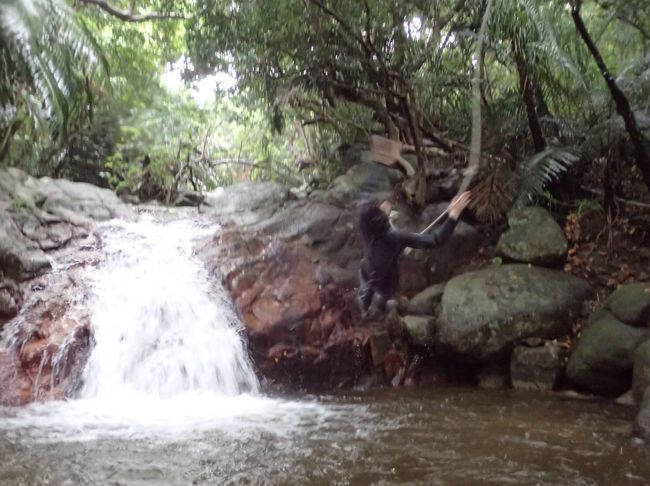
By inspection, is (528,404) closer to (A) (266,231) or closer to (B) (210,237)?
(A) (266,231)

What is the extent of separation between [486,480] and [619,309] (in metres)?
3.61

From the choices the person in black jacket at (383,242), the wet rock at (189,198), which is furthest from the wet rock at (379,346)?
the wet rock at (189,198)

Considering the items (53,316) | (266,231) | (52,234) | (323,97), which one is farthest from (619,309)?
(52,234)

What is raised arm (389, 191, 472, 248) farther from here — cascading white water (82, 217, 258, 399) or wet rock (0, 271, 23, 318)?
wet rock (0, 271, 23, 318)

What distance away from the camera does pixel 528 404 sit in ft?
19.8

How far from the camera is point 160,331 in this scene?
7.40 metres

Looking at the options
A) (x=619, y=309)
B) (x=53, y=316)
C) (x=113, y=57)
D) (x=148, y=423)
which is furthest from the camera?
(x=113, y=57)

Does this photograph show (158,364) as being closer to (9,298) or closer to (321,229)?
(9,298)

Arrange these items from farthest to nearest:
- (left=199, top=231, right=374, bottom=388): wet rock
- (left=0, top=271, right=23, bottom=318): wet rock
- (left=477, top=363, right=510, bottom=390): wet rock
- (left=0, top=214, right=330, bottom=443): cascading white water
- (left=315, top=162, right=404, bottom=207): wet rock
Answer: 1. (left=315, top=162, right=404, bottom=207): wet rock
2. (left=199, top=231, right=374, bottom=388): wet rock
3. (left=477, top=363, right=510, bottom=390): wet rock
4. (left=0, top=271, right=23, bottom=318): wet rock
5. (left=0, top=214, right=330, bottom=443): cascading white water

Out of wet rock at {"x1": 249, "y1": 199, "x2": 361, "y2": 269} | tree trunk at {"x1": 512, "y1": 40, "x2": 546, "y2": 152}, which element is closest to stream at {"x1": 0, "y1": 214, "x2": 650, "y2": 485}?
wet rock at {"x1": 249, "y1": 199, "x2": 361, "y2": 269}

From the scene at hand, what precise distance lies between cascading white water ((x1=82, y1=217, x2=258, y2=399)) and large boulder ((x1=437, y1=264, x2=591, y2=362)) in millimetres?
2697

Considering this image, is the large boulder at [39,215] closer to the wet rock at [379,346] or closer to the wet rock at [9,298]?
the wet rock at [9,298]

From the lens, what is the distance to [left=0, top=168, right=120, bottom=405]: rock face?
6.33 meters

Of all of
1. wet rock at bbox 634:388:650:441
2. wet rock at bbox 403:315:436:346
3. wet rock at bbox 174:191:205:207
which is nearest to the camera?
wet rock at bbox 634:388:650:441
